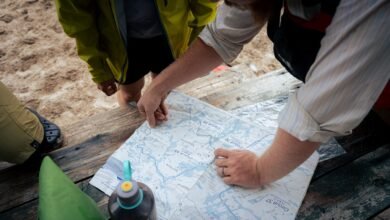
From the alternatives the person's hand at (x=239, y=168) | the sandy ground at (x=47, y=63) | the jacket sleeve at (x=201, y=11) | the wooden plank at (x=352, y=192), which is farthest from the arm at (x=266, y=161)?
the sandy ground at (x=47, y=63)

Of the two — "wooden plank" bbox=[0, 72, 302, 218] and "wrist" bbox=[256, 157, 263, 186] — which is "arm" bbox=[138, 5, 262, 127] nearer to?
"wooden plank" bbox=[0, 72, 302, 218]

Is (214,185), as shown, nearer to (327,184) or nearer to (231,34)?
(327,184)

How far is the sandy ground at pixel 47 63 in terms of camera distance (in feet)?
6.79

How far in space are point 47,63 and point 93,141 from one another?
4.68 ft

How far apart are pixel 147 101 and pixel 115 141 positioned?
18 centimetres

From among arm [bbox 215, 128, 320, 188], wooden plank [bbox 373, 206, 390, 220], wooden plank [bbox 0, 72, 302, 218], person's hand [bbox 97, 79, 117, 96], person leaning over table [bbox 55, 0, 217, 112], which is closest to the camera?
arm [bbox 215, 128, 320, 188]

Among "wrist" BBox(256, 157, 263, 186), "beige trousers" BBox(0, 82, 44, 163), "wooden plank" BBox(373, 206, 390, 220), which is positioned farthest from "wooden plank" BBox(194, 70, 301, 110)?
"beige trousers" BBox(0, 82, 44, 163)

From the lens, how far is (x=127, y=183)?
2.09 ft

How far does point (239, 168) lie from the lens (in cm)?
90

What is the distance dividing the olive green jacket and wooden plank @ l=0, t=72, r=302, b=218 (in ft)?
0.70

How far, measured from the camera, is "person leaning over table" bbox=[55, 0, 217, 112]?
3.59ft

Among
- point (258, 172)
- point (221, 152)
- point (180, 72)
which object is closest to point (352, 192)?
point (258, 172)

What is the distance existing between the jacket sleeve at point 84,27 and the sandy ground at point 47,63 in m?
0.83

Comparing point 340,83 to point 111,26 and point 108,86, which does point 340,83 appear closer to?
point 111,26
